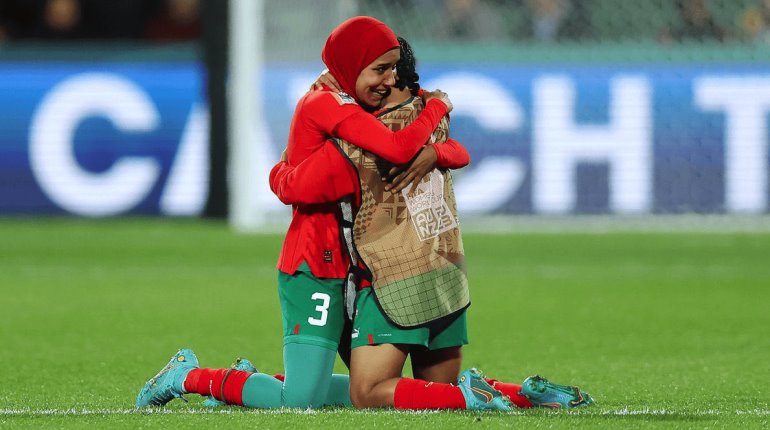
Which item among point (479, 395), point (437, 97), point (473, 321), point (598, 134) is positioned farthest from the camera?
point (598, 134)

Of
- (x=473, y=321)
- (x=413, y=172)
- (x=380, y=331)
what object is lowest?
(x=473, y=321)

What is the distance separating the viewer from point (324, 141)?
493 centimetres

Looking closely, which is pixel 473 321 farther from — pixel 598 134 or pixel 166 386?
pixel 598 134

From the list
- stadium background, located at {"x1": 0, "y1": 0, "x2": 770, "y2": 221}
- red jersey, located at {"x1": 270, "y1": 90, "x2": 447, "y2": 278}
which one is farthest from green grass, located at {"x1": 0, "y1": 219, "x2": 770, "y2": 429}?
red jersey, located at {"x1": 270, "y1": 90, "x2": 447, "y2": 278}

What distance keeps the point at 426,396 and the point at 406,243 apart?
0.48 m

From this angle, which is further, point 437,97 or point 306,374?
point 437,97

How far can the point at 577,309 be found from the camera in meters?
8.59

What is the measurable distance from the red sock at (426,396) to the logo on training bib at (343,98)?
88 centimetres

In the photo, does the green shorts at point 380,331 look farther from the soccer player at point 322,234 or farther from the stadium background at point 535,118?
the stadium background at point 535,118

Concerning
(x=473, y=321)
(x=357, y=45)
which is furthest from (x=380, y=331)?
(x=473, y=321)

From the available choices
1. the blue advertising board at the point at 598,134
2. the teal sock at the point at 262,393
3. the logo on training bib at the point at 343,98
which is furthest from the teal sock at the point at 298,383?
the blue advertising board at the point at 598,134

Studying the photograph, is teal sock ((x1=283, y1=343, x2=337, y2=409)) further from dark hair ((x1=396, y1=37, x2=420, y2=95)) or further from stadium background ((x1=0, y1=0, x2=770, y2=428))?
stadium background ((x1=0, y1=0, x2=770, y2=428))

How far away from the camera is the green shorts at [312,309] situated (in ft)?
16.1

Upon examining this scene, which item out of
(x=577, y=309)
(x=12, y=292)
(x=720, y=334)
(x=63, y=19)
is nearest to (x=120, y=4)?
(x=63, y=19)
